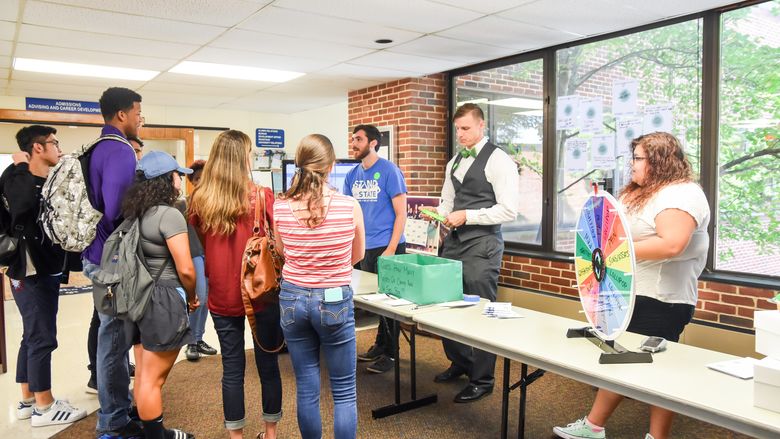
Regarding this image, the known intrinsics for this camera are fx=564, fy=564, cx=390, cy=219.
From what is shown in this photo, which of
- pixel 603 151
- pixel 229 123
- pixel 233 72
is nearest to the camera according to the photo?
pixel 603 151

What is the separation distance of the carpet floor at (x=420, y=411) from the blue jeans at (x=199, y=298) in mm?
326

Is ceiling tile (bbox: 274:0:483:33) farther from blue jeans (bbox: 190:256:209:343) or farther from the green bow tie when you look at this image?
blue jeans (bbox: 190:256:209:343)

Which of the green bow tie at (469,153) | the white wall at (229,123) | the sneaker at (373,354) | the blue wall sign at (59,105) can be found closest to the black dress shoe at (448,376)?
the sneaker at (373,354)

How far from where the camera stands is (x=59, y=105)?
6.92 m

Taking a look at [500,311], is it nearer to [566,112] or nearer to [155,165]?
[155,165]

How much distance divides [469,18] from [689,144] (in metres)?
1.74

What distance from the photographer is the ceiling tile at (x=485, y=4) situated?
3371 millimetres

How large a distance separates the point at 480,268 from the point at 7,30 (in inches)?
Result: 141

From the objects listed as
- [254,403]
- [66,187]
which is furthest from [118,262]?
[254,403]

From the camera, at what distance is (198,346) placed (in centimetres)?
435

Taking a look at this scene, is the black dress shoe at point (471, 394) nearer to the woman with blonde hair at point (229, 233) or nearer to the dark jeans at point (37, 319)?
the woman with blonde hair at point (229, 233)

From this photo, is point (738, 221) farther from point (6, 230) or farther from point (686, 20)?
point (6, 230)

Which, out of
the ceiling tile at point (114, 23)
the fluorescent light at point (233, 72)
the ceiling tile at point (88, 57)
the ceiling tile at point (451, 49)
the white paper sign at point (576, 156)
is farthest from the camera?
the fluorescent light at point (233, 72)

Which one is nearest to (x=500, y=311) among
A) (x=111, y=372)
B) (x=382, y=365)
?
(x=382, y=365)
